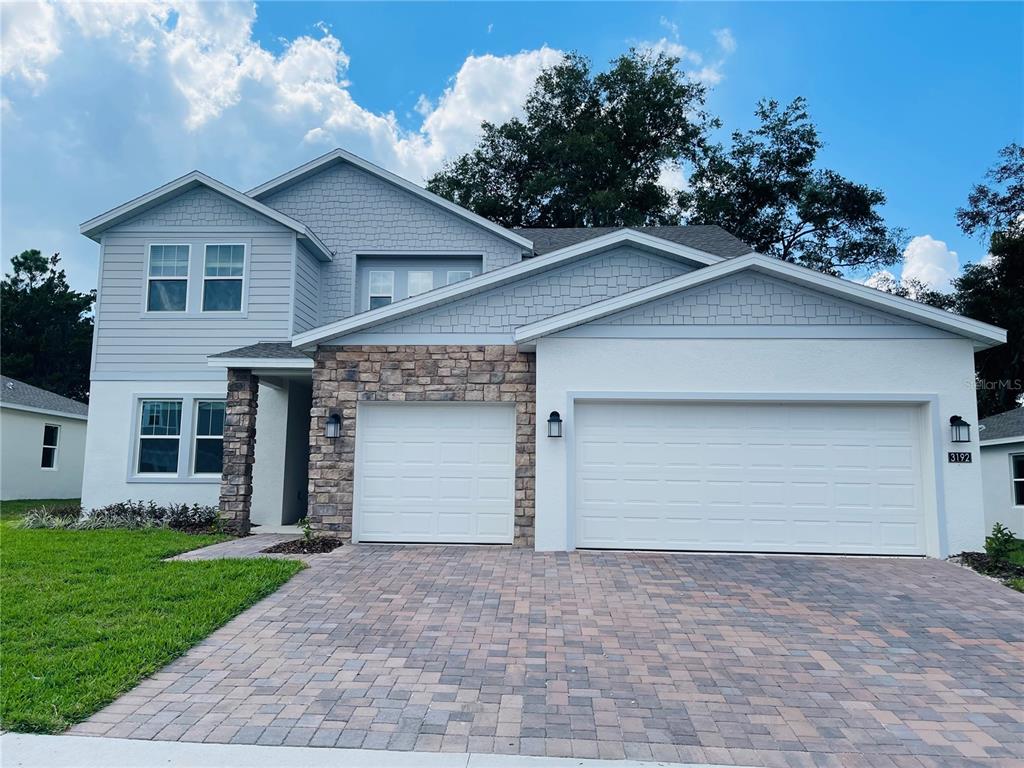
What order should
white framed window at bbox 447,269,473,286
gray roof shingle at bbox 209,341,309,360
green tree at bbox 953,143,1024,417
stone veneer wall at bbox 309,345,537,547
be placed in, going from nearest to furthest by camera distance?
stone veneer wall at bbox 309,345,537,547 < gray roof shingle at bbox 209,341,309,360 < white framed window at bbox 447,269,473,286 < green tree at bbox 953,143,1024,417

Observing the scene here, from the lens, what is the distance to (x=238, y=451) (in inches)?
443

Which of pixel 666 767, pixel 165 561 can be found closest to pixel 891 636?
pixel 666 767

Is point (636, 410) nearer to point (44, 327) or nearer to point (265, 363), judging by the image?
point (265, 363)

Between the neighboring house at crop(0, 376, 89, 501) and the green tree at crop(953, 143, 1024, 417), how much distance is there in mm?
30778

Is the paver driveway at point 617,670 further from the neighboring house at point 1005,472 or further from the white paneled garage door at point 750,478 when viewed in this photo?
the neighboring house at point 1005,472

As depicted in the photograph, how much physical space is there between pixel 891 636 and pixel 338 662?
4797 millimetres

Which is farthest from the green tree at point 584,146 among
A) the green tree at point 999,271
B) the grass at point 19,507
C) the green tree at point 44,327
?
the green tree at point 44,327

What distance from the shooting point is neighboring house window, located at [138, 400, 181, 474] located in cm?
1273

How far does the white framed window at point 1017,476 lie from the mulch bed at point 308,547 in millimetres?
15068

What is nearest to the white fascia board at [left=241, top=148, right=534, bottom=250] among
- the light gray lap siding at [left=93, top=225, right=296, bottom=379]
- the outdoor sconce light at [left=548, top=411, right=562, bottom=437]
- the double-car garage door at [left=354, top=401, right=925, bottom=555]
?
the light gray lap siding at [left=93, top=225, right=296, bottom=379]

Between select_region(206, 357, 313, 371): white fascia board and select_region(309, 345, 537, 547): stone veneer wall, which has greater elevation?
select_region(206, 357, 313, 371): white fascia board

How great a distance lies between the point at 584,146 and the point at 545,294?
18197 mm

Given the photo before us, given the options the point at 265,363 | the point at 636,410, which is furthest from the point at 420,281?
the point at 636,410

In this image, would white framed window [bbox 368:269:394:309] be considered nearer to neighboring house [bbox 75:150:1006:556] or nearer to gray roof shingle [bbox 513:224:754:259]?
neighboring house [bbox 75:150:1006:556]
